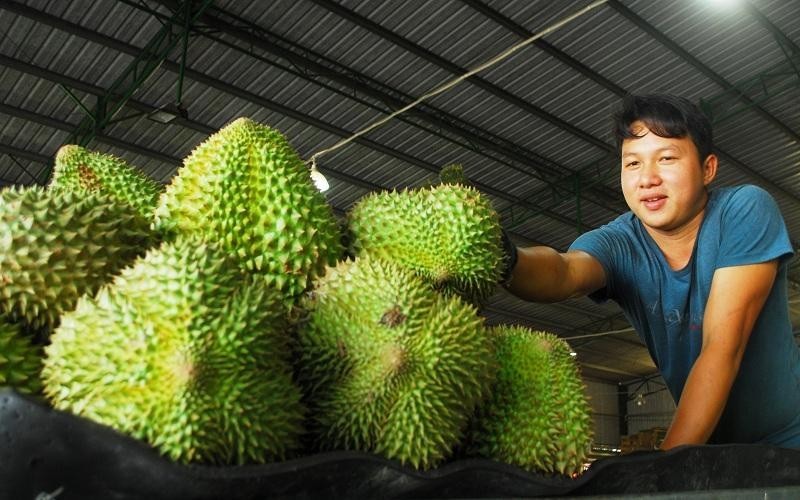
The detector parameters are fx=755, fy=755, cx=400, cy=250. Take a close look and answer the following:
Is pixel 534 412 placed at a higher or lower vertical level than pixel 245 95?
lower

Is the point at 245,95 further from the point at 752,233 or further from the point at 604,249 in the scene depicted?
the point at 752,233

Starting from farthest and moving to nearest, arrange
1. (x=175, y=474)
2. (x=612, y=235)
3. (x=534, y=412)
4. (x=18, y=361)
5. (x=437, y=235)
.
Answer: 1. (x=612, y=235)
2. (x=437, y=235)
3. (x=534, y=412)
4. (x=18, y=361)
5. (x=175, y=474)

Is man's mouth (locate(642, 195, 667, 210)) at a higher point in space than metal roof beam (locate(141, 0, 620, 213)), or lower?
lower

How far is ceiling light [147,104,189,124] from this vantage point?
439 inches

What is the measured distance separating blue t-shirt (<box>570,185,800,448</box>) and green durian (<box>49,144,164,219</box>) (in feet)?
4.88

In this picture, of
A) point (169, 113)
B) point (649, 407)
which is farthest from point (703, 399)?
point (649, 407)

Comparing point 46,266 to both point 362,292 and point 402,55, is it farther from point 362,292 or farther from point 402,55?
point 402,55

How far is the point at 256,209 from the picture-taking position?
4.66 ft

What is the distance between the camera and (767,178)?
16.3 m

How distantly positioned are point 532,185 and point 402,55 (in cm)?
571

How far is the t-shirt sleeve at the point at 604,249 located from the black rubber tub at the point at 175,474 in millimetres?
1347

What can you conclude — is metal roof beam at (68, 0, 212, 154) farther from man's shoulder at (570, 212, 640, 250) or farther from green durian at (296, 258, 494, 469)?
green durian at (296, 258, 494, 469)

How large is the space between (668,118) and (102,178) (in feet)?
5.65

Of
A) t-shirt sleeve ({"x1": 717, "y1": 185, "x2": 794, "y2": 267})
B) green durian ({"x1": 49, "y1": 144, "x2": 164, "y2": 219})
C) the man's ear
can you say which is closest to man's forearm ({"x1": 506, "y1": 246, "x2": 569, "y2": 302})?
t-shirt sleeve ({"x1": 717, "y1": 185, "x2": 794, "y2": 267})
